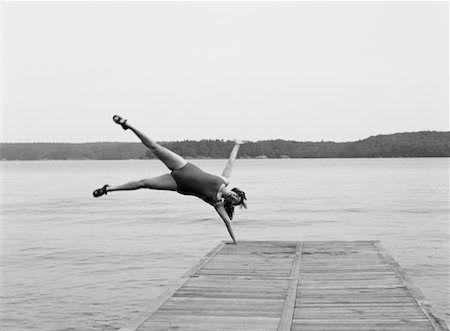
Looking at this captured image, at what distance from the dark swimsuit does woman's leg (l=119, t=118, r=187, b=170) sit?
4.1 inches

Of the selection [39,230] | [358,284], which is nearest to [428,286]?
[358,284]

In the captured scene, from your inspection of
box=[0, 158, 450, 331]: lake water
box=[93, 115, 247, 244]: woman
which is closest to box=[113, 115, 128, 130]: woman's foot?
box=[93, 115, 247, 244]: woman

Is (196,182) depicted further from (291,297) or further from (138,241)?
(138,241)

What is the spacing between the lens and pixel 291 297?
35.0 ft

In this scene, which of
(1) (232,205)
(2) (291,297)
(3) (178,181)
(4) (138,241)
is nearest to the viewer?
(3) (178,181)

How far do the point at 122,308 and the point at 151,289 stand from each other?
207 centimetres

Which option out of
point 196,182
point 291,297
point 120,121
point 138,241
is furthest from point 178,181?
point 138,241

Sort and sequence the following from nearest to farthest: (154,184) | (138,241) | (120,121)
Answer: (120,121) → (154,184) → (138,241)

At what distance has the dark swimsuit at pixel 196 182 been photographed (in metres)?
9.83

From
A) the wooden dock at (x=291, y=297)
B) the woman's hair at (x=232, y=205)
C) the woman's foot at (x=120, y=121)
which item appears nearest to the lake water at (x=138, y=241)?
the wooden dock at (x=291, y=297)

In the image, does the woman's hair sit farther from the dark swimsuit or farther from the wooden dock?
the wooden dock

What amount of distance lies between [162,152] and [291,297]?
319 cm

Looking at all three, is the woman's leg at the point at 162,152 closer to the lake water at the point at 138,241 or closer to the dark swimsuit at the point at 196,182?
the dark swimsuit at the point at 196,182

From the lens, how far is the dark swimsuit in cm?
983
